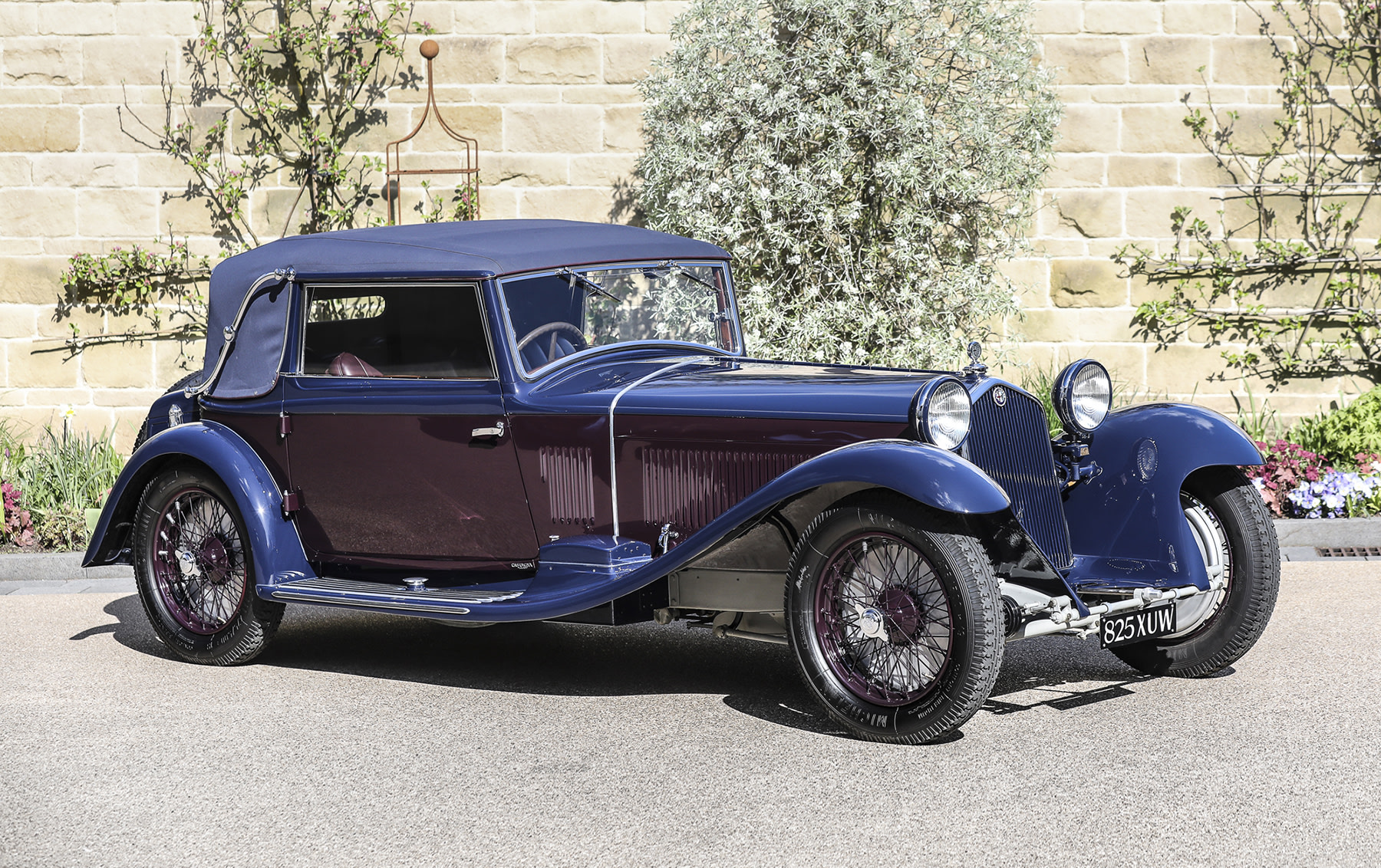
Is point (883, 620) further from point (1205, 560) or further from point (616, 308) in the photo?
point (616, 308)

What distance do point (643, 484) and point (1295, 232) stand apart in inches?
274

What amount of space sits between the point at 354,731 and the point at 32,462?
5.24 meters

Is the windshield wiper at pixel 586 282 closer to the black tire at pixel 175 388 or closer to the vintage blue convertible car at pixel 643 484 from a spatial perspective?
the vintage blue convertible car at pixel 643 484

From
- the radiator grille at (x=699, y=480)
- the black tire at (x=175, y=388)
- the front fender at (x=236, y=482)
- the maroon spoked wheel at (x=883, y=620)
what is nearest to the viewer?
the maroon spoked wheel at (x=883, y=620)

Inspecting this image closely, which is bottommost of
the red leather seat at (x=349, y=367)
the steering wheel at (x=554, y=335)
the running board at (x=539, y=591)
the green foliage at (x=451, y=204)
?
the running board at (x=539, y=591)

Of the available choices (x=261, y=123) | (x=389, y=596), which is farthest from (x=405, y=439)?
(x=261, y=123)

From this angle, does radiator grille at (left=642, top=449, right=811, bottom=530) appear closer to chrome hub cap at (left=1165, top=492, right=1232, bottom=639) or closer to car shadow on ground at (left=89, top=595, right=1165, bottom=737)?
car shadow on ground at (left=89, top=595, right=1165, bottom=737)

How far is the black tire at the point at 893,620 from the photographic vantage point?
4203 mm

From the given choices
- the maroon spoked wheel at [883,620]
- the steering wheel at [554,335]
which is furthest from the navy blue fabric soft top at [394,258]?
the maroon spoked wheel at [883,620]

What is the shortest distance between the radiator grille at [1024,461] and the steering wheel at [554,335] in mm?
1565

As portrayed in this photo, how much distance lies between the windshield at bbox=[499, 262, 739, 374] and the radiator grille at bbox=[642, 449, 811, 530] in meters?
0.64

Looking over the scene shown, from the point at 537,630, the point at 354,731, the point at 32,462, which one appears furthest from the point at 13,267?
the point at 354,731

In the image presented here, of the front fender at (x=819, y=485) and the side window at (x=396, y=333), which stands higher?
the side window at (x=396, y=333)

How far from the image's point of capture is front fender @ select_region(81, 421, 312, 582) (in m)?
5.52
